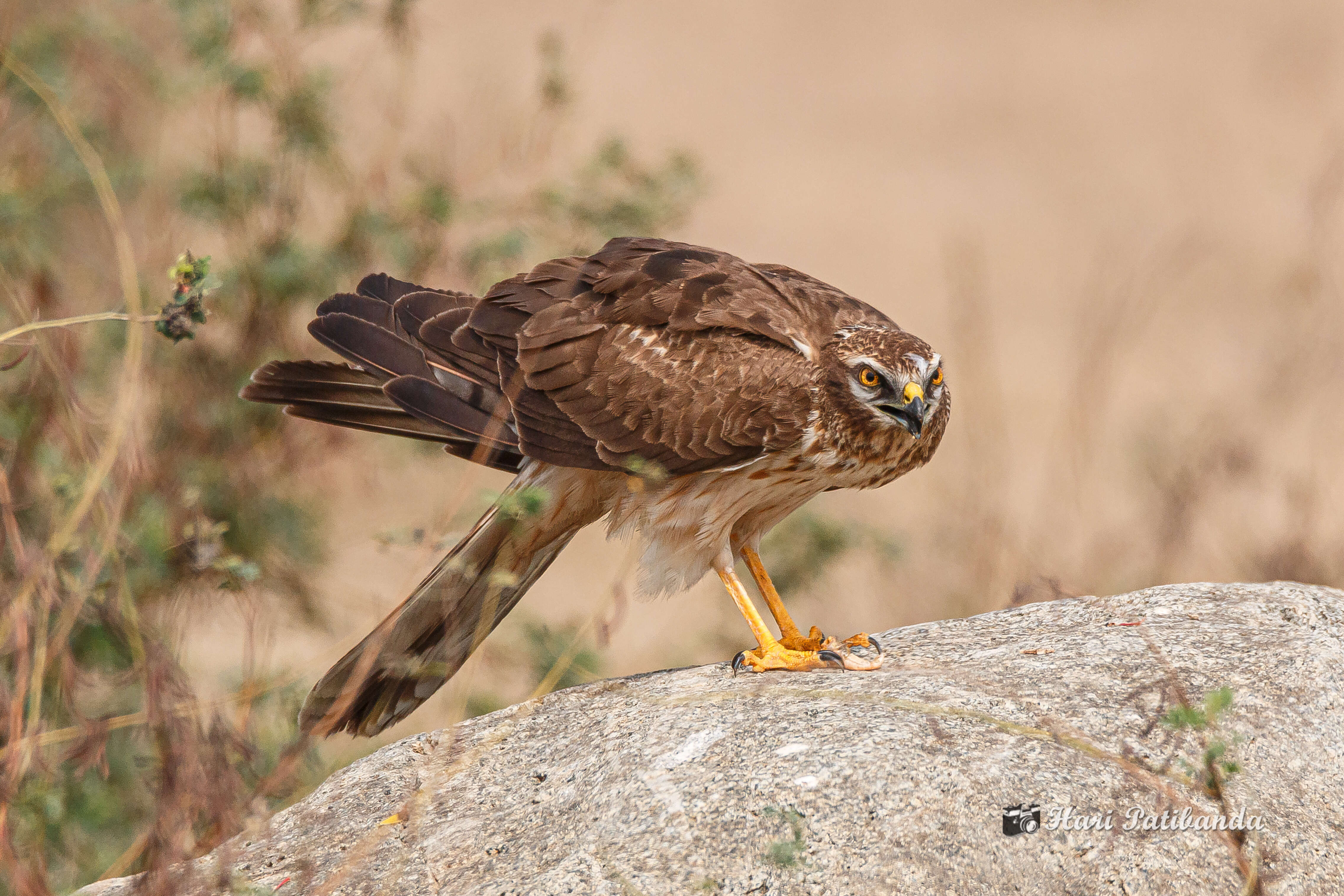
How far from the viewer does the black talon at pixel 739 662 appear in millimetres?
4234

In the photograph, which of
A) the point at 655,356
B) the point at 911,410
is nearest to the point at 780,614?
the point at 911,410

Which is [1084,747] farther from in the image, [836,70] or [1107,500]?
[836,70]

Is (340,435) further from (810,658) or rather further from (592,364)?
(810,658)

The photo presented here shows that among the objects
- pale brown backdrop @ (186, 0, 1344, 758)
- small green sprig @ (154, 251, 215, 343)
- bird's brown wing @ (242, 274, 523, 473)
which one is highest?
small green sprig @ (154, 251, 215, 343)

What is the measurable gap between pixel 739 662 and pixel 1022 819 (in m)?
1.34

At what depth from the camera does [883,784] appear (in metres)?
3.16

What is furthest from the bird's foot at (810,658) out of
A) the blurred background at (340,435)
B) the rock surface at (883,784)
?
the blurred background at (340,435)

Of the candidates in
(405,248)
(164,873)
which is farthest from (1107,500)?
(164,873)

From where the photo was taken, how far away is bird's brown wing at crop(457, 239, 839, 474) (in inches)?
175

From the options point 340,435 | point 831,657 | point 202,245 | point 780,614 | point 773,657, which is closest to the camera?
point 831,657

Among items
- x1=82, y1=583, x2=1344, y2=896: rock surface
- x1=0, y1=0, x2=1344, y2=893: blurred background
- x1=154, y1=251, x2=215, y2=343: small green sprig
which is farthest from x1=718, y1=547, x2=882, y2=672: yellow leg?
x1=154, y1=251, x2=215, y2=343: small green sprig

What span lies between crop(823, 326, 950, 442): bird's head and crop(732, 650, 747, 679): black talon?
2.86 feet

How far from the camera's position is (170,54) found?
784 centimetres
